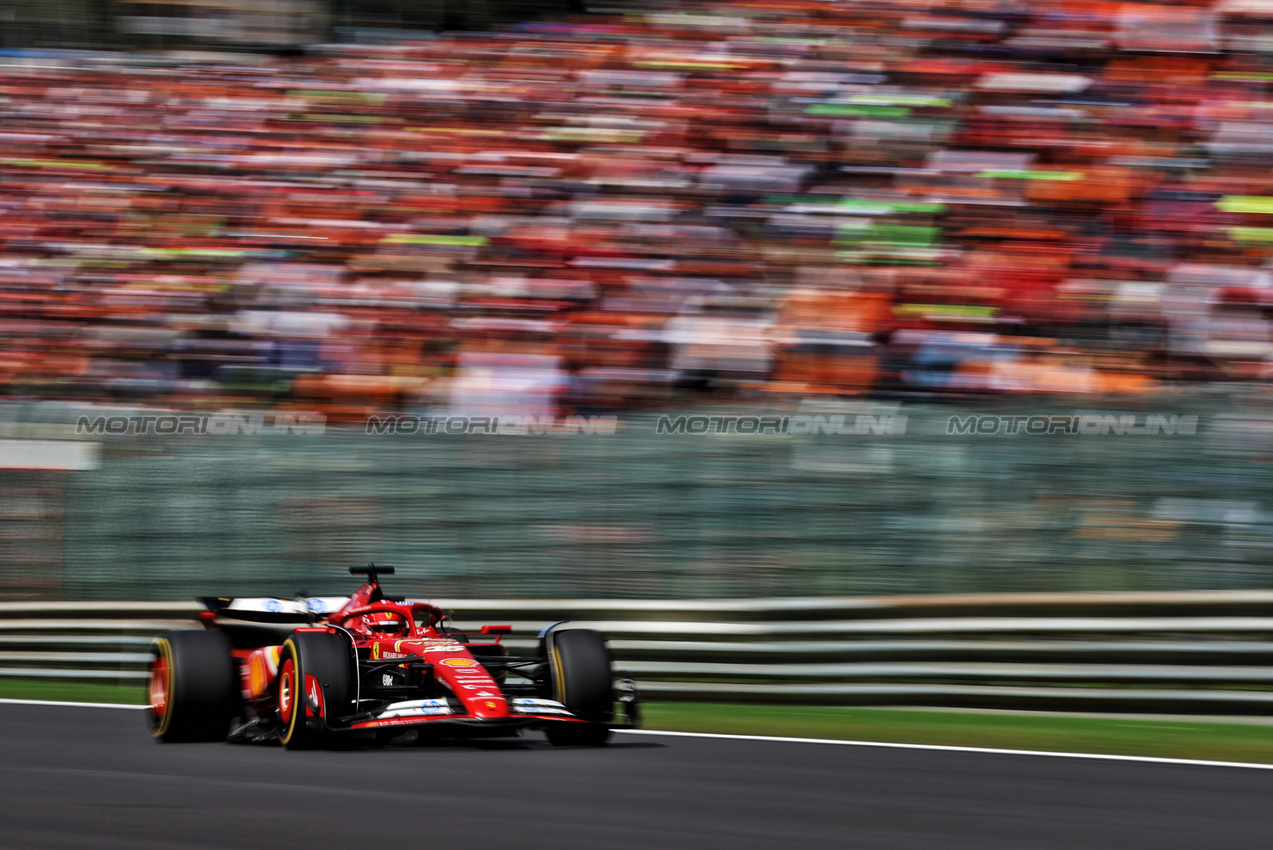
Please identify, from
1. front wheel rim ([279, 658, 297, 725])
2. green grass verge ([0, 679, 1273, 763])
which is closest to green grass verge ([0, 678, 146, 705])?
front wheel rim ([279, 658, 297, 725])

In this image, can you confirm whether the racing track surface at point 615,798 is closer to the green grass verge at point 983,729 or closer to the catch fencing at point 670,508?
the green grass verge at point 983,729

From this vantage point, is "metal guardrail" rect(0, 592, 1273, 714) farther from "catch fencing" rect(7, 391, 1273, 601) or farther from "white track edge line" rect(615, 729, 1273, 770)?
"white track edge line" rect(615, 729, 1273, 770)

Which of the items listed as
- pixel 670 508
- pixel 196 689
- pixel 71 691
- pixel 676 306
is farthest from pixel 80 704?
pixel 676 306

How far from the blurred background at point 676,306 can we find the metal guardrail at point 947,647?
0.14 metres

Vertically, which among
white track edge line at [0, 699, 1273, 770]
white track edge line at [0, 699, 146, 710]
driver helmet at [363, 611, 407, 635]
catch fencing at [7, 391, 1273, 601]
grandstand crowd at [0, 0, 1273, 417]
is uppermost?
grandstand crowd at [0, 0, 1273, 417]

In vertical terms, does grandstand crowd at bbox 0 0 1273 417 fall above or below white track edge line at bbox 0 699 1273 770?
above

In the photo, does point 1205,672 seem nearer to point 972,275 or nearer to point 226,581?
point 972,275

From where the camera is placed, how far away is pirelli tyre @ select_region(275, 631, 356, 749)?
7.12 metres

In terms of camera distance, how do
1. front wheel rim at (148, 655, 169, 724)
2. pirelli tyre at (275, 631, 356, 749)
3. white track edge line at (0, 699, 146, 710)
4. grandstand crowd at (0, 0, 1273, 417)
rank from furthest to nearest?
grandstand crowd at (0, 0, 1273, 417) → white track edge line at (0, 699, 146, 710) → front wheel rim at (148, 655, 169, 724) → pirelli tyre at (275, 631, 356, 749)

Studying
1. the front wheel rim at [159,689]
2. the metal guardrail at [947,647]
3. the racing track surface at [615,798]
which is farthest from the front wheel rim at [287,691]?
the metal guardrail at [947,647]

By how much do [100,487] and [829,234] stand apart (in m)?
5.43

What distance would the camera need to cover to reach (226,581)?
10.8 metres

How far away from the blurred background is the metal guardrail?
14 cm

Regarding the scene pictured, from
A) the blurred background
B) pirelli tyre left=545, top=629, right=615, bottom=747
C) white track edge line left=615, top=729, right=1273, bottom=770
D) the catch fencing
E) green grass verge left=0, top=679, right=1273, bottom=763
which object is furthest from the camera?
the blurred background
